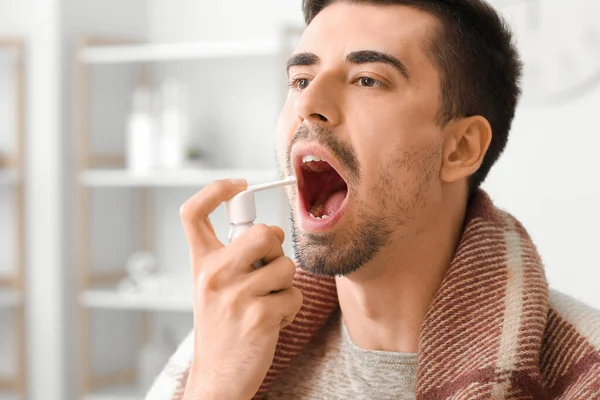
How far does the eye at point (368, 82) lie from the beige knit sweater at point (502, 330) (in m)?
0.25

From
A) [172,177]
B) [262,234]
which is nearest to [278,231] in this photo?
[262,234]

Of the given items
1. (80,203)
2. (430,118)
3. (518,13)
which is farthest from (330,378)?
(80,203)

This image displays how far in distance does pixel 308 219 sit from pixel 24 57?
107 inches

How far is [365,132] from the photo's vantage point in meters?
1.23

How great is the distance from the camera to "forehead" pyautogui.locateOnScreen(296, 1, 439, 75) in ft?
4.13

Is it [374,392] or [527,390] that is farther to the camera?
[374,392]

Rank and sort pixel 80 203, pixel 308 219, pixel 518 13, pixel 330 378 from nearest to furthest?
pixel 308 219
pixel 330 378
pixel 518 13
pixel 80 203

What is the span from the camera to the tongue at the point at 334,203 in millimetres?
1299

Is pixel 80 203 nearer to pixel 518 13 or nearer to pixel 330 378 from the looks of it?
pixel 518 13

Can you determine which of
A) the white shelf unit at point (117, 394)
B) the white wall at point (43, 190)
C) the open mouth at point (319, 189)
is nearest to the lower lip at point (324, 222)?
the open mouth at point (319, 189)

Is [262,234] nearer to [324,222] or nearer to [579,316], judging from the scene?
[324,222]

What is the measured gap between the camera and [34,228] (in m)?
3.64

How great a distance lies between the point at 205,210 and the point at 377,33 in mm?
346

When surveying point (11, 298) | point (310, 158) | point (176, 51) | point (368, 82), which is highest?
point (176, 51)
